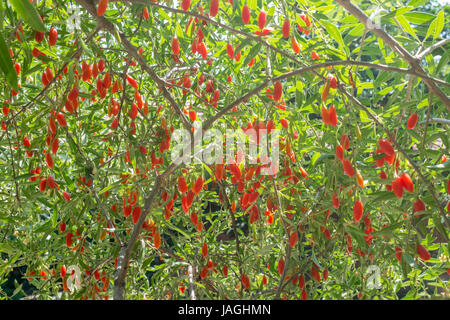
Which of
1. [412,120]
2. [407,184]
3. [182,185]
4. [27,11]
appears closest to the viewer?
[27,11]

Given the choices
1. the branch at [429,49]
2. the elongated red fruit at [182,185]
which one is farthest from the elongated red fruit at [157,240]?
the branch at [429,49]

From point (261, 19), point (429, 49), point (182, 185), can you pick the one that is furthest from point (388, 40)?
point (182, 185)

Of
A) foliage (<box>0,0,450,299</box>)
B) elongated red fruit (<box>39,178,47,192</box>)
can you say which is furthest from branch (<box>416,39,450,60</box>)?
elongated red fruit (<box>39,178,47,192</box>)

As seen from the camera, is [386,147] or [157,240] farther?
[157,240]

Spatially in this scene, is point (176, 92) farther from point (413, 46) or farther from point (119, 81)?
point (413, 46)

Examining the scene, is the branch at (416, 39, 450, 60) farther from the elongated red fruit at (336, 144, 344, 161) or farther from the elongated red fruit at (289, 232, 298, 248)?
the elongated red fruit at (289, 232, 298, 248)

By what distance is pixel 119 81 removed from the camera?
1.68 metres

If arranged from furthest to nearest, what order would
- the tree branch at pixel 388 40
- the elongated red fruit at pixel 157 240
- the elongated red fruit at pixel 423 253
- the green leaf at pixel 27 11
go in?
the elongated red fruit at pixel 157 240
the elongated red fruit at pixel 423 253
the tree branch at pixel 388 40
the green leaf at pixel 27 11

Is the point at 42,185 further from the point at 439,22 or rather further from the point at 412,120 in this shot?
the point at 439,22

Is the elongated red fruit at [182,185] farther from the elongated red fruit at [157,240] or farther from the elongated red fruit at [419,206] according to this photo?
the elongated red fruit at [419,206]

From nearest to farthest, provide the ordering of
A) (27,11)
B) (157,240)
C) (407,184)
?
(27,11)
(407,184)
(157,240)

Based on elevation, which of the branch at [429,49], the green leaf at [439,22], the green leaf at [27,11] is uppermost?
the green leaf at [439,22]
